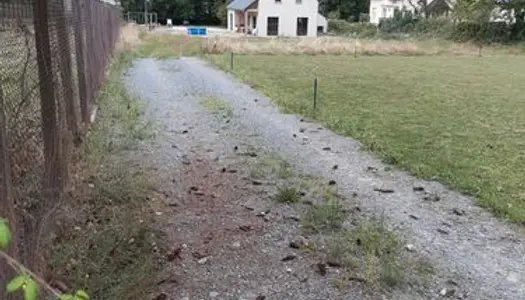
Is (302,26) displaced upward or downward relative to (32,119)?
upward

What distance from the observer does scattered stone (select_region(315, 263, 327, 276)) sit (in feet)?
11.7

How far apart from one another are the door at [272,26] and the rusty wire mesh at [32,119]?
134ft

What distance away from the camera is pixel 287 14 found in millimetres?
45188

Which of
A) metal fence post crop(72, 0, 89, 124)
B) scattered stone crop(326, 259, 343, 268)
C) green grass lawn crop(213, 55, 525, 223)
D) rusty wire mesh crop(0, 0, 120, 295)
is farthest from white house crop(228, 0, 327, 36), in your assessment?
scattered stone crop(326, 259, 343, 268)

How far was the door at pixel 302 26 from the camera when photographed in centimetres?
4566

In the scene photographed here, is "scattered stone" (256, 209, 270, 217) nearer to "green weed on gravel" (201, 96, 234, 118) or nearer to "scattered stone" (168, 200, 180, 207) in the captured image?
"scattered stone" (168, 200, 180, 207)

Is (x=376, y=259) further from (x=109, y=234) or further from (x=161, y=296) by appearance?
(x=109, y=234)

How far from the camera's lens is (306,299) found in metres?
3.27

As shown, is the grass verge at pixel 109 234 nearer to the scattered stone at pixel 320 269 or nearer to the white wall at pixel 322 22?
the scattered stone at pixel 320 269

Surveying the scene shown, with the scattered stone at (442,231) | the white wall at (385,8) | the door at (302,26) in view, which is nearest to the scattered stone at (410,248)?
the scattered stone at (442,231)

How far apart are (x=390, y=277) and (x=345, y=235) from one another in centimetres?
73

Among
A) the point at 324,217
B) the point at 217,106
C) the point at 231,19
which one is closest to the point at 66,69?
the point at 324,217

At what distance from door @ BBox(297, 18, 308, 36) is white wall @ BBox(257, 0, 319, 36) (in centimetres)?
26

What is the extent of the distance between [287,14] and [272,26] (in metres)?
1.61
